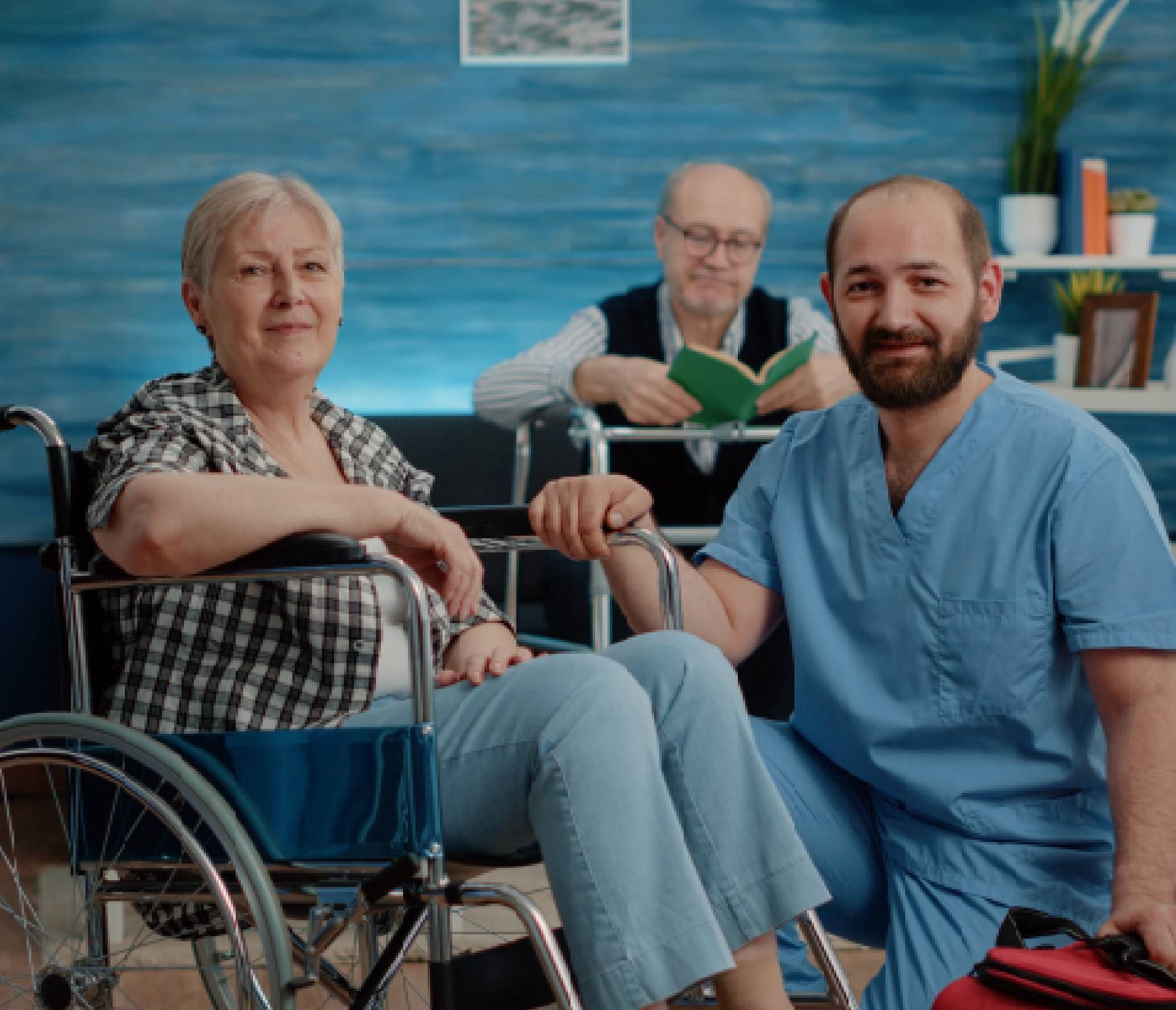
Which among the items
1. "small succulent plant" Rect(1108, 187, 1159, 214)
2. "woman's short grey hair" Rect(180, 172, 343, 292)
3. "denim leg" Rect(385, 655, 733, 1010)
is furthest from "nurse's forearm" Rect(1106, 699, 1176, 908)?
"small succulent plant" Rect(1108, 187, 1159, 214)

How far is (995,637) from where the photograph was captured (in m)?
1.53

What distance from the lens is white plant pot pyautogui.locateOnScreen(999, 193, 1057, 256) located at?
3.93m

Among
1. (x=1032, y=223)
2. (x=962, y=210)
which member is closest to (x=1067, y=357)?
(x=1032, y=223)

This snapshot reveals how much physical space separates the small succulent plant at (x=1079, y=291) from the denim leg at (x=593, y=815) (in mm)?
2978

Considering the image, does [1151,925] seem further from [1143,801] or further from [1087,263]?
[1087,263]

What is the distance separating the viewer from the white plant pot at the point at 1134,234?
391 centimetres

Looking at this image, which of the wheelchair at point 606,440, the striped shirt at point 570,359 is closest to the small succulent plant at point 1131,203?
the striped shirt at point 570,359

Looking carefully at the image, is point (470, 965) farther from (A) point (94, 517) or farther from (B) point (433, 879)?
(A) point (94, 517)

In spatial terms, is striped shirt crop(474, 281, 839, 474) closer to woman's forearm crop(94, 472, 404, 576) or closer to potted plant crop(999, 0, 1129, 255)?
potted plant crop(999, 0, 1129, 255)

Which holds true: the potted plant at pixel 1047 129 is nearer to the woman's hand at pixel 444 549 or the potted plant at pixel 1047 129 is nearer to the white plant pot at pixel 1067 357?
the white plant pot at pixel 1067 357

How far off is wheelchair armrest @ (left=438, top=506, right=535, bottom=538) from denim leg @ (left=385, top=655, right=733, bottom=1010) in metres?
0.26

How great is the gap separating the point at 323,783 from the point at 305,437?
488 mm

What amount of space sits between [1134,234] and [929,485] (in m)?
2.67

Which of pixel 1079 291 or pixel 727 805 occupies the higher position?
pixel 1079 291
